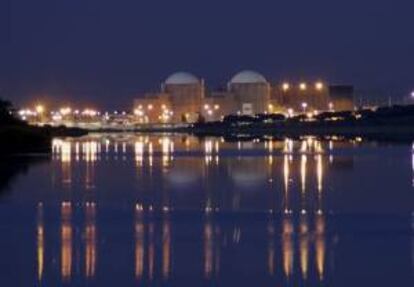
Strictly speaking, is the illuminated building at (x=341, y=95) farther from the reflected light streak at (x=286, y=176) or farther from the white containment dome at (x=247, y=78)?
the reflected light streak at (x=286, y=176)

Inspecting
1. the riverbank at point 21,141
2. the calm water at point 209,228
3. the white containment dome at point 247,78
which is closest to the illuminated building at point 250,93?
the white containment dome at point 247,78

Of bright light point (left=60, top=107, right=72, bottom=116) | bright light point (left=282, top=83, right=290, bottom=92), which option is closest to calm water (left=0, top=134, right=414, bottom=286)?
bright light point (left=282, top=83, right=290, bottom=92)

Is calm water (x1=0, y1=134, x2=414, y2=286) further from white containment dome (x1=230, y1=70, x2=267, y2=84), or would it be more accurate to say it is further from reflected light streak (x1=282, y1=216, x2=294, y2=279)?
white containment dome (x1=230, y1=70, x2=267, y2=84)

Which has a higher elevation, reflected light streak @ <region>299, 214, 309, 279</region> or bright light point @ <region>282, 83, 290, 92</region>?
bright light point @ <region>282, 83, 290, 92</region>

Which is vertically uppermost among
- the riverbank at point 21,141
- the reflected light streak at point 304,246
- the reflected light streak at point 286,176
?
the riverbank at point 21,141

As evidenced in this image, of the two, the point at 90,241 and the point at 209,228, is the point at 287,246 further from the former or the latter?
the point at 90,241

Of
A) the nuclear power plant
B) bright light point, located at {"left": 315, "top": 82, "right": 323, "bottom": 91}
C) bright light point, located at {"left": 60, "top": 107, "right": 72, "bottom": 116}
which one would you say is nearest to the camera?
the nuclear power plant

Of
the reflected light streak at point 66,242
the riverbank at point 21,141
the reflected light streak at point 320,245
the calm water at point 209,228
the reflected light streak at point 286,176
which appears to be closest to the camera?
the calm water at point 209,228
